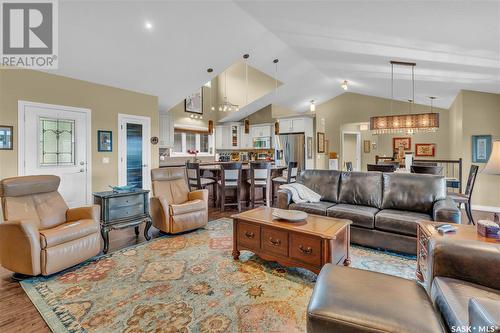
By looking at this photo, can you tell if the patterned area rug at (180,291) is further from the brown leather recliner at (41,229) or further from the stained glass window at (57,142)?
the stained glass window at (57,142)

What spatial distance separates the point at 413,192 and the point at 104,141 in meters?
5.52

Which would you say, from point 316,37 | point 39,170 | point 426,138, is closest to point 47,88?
point 39,170

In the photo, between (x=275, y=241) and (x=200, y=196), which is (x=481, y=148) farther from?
(x=200, y=196)

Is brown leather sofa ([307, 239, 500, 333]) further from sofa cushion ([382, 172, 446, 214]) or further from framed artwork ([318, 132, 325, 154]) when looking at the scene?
→ framed artwork ([318, 132, 325, 154])

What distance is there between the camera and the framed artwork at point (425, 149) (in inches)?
308

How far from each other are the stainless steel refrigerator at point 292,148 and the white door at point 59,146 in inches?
229

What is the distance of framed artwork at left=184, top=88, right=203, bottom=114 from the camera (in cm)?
814

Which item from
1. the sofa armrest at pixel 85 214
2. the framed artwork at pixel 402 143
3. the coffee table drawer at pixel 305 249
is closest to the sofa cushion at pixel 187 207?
the sofa armrest at pixel 85 214

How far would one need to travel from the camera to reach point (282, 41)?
530cm

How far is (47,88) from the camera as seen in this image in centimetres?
442

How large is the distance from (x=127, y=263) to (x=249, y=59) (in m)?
4.91

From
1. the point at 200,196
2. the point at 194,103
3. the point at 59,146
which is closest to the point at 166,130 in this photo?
the point at 194,103

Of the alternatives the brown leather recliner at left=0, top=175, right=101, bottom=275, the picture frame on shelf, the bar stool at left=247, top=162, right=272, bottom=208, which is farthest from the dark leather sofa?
the picture frame on shelf

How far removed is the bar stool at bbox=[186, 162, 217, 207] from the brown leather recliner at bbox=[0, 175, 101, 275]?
8.26 feet
